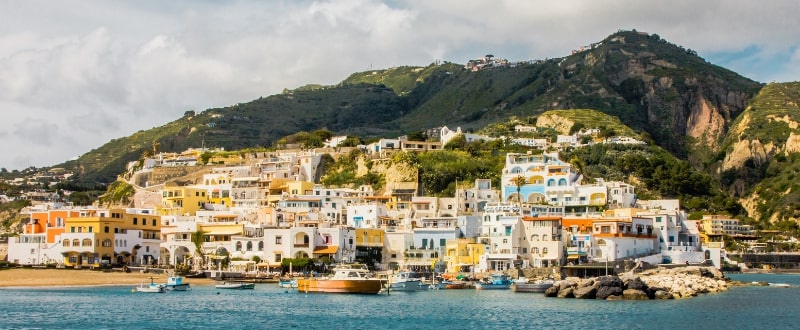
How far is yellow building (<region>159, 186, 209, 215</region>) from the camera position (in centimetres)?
9600

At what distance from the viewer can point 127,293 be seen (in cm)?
6322

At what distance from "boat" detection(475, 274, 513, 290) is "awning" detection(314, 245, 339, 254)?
12.0m

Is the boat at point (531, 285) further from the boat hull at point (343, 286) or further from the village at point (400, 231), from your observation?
the boat hull at point (343, 286)

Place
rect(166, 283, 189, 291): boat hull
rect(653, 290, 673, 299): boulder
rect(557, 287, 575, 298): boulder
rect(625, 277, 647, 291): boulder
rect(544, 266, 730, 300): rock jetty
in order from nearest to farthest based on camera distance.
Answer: rect(544, 266, 730, 300): rock jetty
rect(625, 277, 647, 291): boulder
rect(653, 290, 673, 299): boulder
rect(557, 287, 575, 298): boulder
rect(166, 283, 189, 291): boat hull

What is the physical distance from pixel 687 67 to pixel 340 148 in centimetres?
8177

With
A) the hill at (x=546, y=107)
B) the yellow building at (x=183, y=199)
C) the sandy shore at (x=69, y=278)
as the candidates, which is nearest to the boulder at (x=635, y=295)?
the sandy shore at (x=69, y=278)

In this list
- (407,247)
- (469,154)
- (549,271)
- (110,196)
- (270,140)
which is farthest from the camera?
(270,140)

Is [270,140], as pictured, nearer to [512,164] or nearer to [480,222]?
[512,164]

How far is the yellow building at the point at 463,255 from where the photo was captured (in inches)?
3051

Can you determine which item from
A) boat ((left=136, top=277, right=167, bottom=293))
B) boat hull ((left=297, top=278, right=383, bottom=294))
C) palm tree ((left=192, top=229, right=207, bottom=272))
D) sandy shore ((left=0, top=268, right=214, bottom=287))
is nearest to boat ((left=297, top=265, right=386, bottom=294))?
boat hull ((left=297, top=278, right=383, bottom=294))

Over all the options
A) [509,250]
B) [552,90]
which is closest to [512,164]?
[509,250]

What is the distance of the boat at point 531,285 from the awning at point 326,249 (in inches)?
604

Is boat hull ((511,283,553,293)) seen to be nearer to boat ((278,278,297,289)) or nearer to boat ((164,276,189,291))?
boat ((278,278,297,289))

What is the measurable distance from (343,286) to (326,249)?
14217 mm
